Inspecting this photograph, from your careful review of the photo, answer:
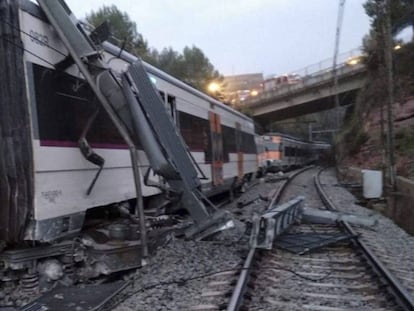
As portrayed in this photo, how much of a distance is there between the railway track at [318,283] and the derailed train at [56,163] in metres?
1.84

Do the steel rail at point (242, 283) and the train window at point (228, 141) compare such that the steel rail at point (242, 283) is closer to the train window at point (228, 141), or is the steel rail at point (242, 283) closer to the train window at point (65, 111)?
the train window at point (65, 111)

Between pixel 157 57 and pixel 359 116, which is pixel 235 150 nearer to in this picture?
pixel 359 116

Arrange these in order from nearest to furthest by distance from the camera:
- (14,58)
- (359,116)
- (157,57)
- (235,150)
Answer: (14,58) < (235,150) < (359,116) < (157,57)

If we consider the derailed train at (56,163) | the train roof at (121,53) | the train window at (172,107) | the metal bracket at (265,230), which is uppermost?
the train roof at (121,53)

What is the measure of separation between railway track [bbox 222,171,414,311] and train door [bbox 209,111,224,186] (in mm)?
6435

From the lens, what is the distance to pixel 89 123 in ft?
23.7

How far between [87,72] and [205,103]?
24.6 ft

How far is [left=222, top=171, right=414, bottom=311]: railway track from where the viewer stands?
548cm

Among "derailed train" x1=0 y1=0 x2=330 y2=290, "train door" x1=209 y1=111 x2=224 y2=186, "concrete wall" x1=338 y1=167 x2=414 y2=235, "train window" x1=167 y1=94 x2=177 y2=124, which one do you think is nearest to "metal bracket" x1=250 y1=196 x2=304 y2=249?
"derailed train" x1=0 y1=0 x2=330 y2=290

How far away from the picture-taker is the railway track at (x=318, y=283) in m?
5.48

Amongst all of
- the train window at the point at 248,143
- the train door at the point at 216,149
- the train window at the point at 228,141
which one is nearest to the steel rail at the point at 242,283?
the train door at the point at 216,149

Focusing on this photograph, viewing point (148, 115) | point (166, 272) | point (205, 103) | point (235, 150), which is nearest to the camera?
point (166, 272)

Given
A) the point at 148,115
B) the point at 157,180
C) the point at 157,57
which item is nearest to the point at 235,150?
the point at 157,180

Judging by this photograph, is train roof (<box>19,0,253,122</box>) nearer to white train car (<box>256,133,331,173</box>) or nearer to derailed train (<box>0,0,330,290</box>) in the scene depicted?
derailed train (<box>0,0,330,290</box>)
